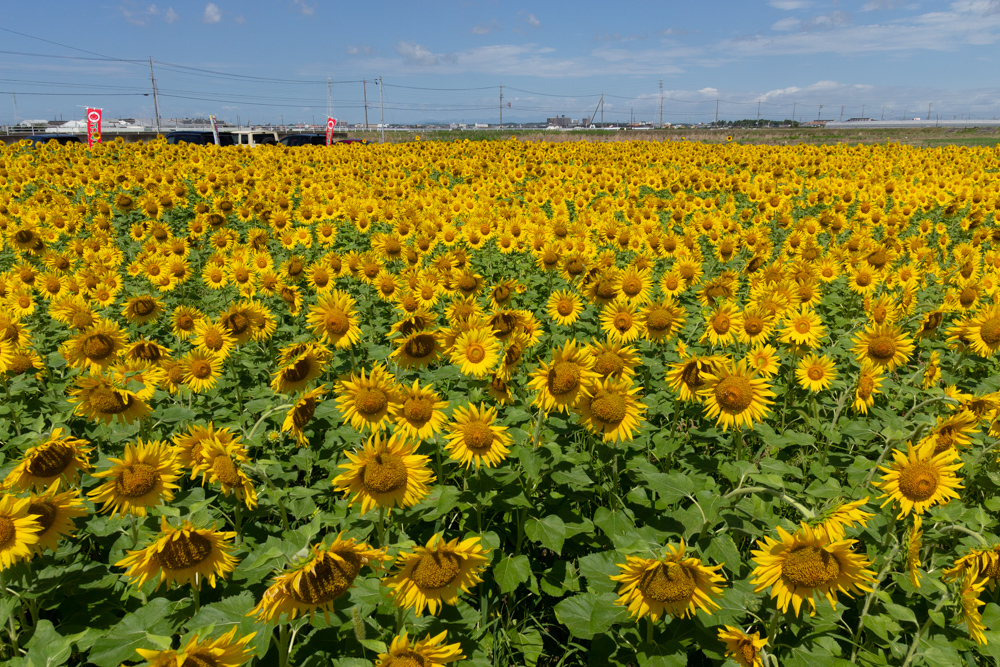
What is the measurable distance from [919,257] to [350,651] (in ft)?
31.8

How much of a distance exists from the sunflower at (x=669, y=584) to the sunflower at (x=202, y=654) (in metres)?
1.50

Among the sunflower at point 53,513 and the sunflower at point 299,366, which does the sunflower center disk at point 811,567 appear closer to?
the sunflower at point 299,366

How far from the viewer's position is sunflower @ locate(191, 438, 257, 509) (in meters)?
2.76

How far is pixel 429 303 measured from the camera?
5.62 metres

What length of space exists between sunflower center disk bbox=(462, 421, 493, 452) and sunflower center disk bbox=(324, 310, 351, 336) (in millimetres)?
1965

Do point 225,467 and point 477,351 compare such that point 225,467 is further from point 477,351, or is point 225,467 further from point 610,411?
point 610,411

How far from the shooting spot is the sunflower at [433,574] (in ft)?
7.63

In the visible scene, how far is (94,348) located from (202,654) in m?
3.56

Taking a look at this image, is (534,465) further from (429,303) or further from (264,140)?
(264,140)

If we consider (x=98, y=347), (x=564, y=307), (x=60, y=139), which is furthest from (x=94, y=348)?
(x=60, y=139)

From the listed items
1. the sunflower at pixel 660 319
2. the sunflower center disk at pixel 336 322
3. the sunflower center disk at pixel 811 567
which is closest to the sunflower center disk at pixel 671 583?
the sunflower center disk at pixel 811 567

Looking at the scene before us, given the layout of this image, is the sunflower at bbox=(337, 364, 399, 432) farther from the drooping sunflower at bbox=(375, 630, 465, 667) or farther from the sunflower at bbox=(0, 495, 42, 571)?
the sunflower at bbox=(0, 495, 42, 571)

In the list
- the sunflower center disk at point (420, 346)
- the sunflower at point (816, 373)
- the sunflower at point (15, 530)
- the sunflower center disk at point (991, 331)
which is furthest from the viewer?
the sunflower at point (816, 373)

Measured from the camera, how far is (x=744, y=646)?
2408 millimetres
